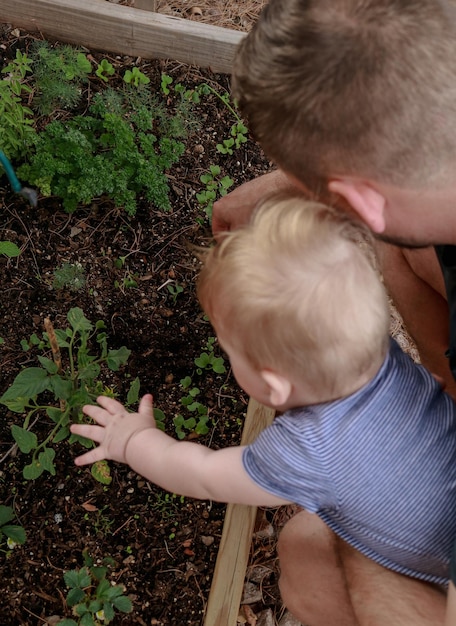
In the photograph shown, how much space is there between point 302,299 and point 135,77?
5.96 feet

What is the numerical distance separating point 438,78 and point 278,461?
2.75ft

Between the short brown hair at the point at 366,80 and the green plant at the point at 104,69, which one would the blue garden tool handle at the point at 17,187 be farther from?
the short brown hair at the point at 366,80

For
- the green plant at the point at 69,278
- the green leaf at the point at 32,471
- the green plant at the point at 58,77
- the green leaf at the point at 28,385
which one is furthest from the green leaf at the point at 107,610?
the green plant at the point at 58,77

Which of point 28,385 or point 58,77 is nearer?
point 28,385

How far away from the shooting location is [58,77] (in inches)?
107

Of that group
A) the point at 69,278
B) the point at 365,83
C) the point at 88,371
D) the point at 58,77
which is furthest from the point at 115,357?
the point at 58,77

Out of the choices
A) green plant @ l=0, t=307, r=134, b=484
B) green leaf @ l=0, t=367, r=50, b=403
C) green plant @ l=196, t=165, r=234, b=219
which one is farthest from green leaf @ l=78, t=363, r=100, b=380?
green plant @ l=196, t=165, r=234, b=219

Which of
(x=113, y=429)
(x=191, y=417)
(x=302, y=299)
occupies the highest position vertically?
(x=302, y=299)

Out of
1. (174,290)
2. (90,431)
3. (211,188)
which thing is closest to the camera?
(90,431)

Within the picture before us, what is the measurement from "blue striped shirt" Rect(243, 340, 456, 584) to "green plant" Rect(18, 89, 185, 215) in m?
1.20

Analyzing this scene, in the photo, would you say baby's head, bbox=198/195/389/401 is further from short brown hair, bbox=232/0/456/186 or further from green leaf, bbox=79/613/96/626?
green leaf, bbox=79/613/96/626

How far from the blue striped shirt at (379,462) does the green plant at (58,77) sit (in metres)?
1.69

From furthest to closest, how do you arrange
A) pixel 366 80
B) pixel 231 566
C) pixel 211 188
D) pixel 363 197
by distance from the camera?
pixel 211 188 < pixel 231 566 < pixel 363 197 < pixel 366 80

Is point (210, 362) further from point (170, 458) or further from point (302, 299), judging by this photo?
point (302, 299)
